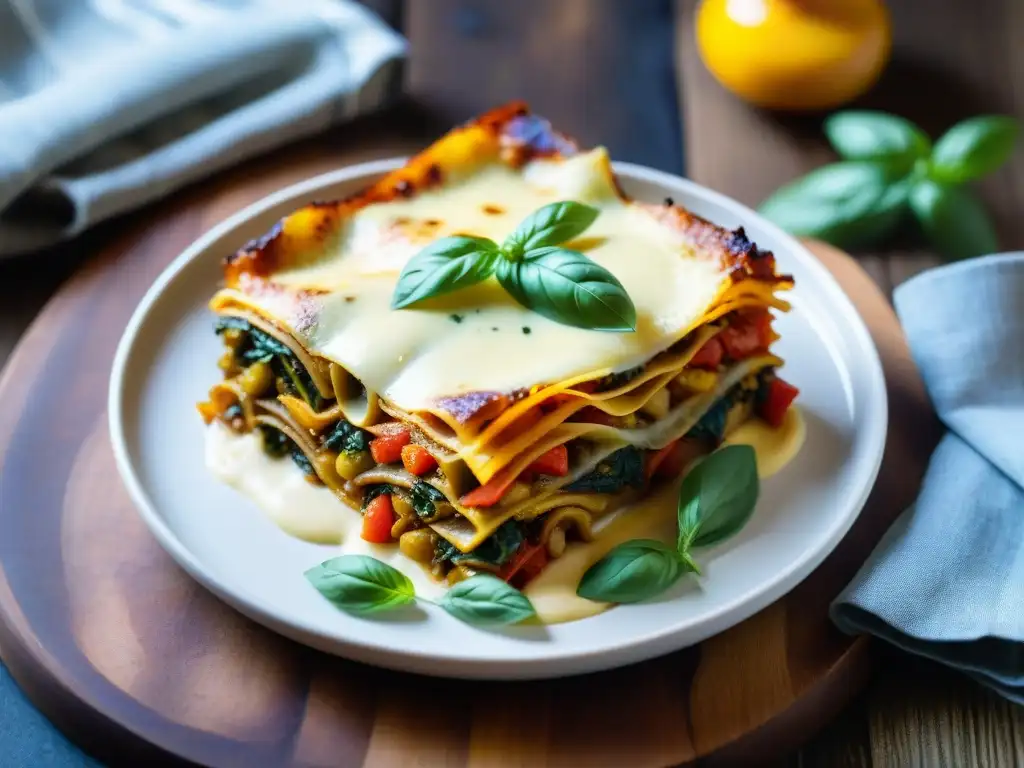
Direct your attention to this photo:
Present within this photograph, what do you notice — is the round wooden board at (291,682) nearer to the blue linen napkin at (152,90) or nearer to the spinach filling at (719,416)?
the spinach filling at (719,416)

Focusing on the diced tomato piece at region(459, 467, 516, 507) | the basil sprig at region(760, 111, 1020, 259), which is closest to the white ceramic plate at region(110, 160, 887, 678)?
the diced tomato piece at region(459, 467, 516, 507)

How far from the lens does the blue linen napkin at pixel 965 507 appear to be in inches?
96.6

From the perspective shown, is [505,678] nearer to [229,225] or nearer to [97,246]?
[229,225]

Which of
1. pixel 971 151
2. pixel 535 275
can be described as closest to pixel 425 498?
pixel 535 275

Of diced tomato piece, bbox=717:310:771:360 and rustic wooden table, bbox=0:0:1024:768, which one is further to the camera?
rustic wooden table, bbox=0:0:1024:768

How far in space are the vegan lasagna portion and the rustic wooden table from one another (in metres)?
0.91

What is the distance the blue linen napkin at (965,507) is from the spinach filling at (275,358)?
4.10ft

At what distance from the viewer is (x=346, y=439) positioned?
2.73 m

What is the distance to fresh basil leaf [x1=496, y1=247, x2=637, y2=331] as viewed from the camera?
2.47 m

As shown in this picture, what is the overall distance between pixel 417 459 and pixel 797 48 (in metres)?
2.20

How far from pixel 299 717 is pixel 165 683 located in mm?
279

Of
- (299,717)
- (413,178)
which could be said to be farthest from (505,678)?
(413,178)

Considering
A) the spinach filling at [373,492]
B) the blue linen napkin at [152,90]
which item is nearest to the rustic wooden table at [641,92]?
the blue linen napkin at [152,90]

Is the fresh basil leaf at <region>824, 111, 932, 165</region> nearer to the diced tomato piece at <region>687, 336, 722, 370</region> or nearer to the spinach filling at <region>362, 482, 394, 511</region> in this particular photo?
the diced tomato piece at <region>687, 336, 722, 370</region>
